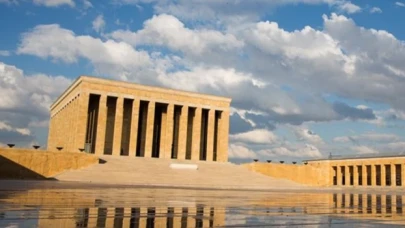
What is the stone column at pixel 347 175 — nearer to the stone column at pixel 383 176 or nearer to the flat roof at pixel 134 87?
the stone column at pixel 383 176

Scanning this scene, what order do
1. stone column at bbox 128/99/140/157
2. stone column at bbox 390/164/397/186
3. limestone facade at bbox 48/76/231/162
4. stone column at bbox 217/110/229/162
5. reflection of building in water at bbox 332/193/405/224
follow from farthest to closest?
1. stone column at bbox 390/164/397/186
2. stone column at bbox 217/110/229/162
3. stone column at bbox 128/99/140/157
4. limestone facade at bbox 48/76/231/162
5. reflection of building in water at bbox 332/193/405/224

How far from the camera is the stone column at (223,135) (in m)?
57.9

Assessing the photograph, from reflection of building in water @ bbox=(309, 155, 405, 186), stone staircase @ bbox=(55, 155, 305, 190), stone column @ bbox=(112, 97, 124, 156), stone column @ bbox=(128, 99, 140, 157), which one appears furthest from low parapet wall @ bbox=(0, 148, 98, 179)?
reflection of building in water @ bbox=(309, 155, 405, 186)

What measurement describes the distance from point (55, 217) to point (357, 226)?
411 centimetres

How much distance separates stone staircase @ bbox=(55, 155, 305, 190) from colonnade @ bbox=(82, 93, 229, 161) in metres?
6.67

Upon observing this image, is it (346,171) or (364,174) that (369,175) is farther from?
(346,171)

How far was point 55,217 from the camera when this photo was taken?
5.53m

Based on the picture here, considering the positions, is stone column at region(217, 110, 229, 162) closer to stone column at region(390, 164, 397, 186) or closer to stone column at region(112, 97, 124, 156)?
stone column at region(112, 97, 124, 156)

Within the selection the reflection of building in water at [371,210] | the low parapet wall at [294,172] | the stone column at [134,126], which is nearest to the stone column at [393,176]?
the low parapet wall at [294,172]

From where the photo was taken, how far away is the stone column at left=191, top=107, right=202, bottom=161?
55.2 metres

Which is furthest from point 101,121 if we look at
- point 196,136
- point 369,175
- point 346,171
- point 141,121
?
point 369,175

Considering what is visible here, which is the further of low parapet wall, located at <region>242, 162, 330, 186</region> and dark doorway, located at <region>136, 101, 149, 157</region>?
dark doorway, located at <region>136, 101, 149, 157</region>

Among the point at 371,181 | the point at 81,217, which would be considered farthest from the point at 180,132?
the point at 81,217

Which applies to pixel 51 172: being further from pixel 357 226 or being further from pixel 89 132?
pixel 357 226
